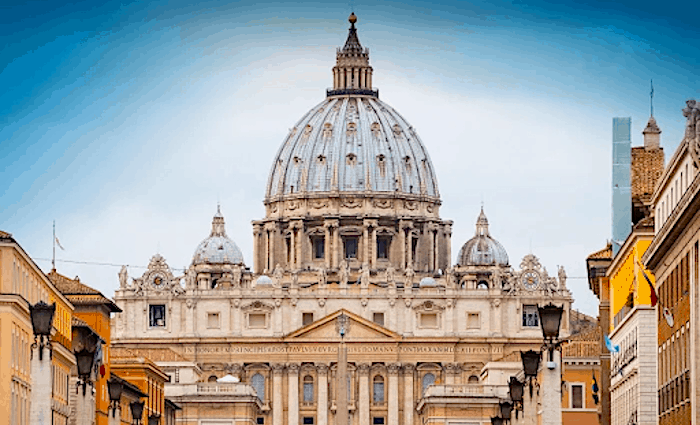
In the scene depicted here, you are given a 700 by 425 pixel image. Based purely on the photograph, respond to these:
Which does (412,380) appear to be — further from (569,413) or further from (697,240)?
(697,240)

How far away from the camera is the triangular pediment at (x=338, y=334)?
18350 cm

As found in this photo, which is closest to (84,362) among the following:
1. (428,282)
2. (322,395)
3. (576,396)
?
(576,396)

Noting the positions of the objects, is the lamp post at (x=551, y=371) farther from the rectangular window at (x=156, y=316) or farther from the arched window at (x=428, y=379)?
the rectangular window at (x=156, y=316)

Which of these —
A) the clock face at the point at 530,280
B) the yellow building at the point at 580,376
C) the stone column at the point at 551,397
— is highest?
the clock face at the point at 530,280

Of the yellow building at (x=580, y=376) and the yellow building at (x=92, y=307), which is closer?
the yellow building at (x=92, y=307)

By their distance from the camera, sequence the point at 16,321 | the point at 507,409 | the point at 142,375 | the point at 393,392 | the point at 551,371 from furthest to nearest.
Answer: the point at 393,392
the point at 142,375
the point at 507,409
the point at 16,321
the point at 551,371

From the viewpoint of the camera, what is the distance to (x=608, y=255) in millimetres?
84000

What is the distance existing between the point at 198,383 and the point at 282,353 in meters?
18.9

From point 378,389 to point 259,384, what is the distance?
8.49 m

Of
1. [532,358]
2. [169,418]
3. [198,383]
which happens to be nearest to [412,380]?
[198,383]

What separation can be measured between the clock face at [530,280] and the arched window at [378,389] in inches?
492

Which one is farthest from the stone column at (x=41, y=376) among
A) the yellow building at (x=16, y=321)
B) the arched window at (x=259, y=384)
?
the arched window at (x=259, y=384)

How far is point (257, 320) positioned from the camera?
187875 mm

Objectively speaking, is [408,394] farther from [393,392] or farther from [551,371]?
[551,371]
